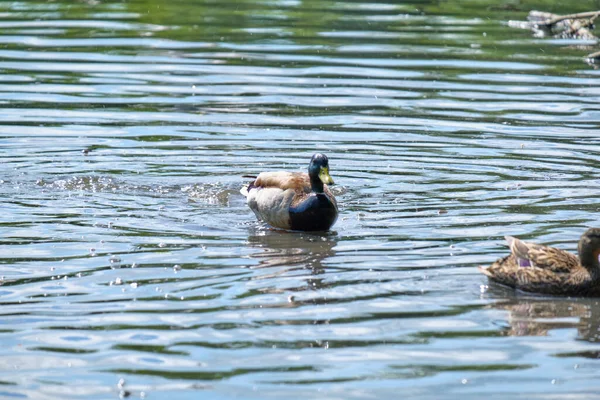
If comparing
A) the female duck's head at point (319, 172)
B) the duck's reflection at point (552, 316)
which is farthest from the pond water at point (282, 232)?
the female duck's head at point (319, 172)

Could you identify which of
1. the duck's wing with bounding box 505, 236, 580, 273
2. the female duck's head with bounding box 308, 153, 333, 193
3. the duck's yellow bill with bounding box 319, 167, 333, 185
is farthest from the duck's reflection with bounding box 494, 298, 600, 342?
the female duck's head with bounding box 308, 153, 333, 193

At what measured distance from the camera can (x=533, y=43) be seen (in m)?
23.5

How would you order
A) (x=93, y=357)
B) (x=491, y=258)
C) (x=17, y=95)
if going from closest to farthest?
(x=93, y=357) → (x=491, y=258) → (x=17, y=95)

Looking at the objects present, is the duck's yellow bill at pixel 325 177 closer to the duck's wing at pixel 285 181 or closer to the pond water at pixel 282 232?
the duck's wing at pixel 285 181

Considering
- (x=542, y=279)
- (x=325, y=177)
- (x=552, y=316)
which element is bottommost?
(x=552, y=316)

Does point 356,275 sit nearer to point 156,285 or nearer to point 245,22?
point 156,285

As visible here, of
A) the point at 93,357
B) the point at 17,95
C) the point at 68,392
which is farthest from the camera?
the point at 17,95

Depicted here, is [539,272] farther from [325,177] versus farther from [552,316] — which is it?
[325,177]

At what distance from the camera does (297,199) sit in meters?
13.0

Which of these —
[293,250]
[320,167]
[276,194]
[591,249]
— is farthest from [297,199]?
[591,249]

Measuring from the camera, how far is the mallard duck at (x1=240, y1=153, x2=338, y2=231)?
1268 cm

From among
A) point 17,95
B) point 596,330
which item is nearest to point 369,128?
point 17,95

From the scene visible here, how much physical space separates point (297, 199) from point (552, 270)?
3400mm

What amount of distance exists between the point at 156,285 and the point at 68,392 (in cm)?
241
